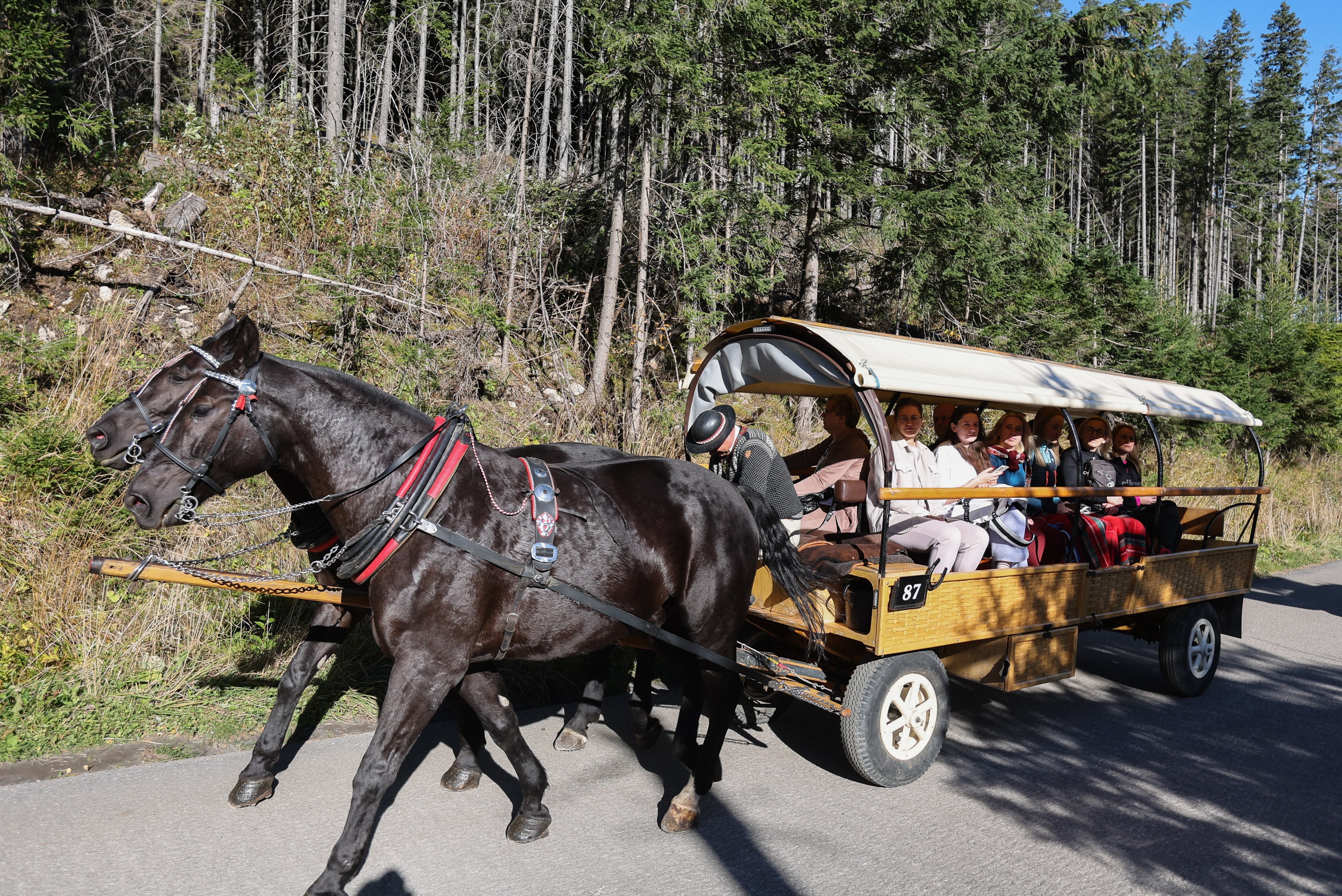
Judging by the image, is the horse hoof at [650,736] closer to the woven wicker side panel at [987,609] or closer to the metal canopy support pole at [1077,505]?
the woven wicker side panel at [987,609]

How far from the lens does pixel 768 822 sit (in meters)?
4.03

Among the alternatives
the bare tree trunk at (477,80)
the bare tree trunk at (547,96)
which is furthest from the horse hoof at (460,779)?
the bare tree trunk at (547,96)

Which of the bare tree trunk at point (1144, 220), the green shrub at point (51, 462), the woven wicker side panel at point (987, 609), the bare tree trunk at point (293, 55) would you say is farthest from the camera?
the bare tree trunk at point (1144, 220)

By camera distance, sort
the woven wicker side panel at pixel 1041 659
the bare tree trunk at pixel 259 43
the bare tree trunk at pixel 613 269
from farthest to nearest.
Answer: the bare tree trunk at pixel 259 43 → the bare tree trunk at pixel 613 269 → the woven wicker side panel at pixel 1041 659

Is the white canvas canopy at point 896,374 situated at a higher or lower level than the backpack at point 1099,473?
higher

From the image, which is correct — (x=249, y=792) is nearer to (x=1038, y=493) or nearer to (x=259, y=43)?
(x=1038, y=493)

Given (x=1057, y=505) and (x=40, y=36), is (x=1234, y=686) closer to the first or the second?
(x=1057, y=505)

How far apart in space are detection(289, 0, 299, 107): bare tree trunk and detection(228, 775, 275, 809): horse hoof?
35.3 ft

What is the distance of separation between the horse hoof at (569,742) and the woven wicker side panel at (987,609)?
1804 mm

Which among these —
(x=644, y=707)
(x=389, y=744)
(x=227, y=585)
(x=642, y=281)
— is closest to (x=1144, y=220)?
(x=642, y=281)

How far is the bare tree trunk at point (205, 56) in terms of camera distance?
597 inches

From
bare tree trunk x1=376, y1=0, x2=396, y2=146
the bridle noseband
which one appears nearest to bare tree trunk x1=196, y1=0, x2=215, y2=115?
bare tree trunk x1=376, y1=0, x2=396, y2=146

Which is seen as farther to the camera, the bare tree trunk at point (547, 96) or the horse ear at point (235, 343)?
the bare tree trunk at point (547, 96)

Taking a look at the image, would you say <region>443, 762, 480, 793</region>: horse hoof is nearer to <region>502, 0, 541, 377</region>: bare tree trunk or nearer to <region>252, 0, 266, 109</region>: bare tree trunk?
<region>502, 0, 541, 377</region>: bare tree trunk
